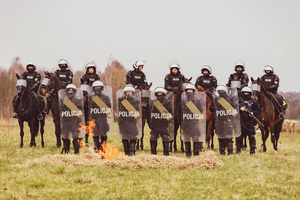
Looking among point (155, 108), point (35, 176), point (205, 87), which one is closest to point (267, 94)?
point (205, 87)

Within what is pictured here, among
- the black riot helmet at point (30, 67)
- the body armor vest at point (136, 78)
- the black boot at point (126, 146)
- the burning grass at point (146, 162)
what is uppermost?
the black riot helmet at point (30, 67)

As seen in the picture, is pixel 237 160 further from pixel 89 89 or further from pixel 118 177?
pixel 89 89

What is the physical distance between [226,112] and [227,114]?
0.07 m

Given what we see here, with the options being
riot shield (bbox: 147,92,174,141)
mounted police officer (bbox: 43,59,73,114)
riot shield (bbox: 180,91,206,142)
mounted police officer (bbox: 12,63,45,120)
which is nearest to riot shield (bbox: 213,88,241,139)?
riot shield (bbox: 180,91,206,142)

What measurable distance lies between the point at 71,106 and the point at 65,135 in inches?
33.1

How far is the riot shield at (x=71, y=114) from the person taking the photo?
34.1 feet

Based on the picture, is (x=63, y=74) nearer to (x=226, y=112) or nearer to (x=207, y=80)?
(x=207, y=80)

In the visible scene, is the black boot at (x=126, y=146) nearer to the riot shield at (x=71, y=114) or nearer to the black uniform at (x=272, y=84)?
the riot shield at (x=71, y=114)

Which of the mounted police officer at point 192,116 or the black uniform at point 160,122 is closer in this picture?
the mounted police officer at point 192,116

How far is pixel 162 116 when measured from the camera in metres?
10.3

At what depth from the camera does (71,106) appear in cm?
1040

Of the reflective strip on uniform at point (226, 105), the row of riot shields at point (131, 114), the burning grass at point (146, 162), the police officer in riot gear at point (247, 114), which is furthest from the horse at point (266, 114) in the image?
the burning grass at point (146, 162)

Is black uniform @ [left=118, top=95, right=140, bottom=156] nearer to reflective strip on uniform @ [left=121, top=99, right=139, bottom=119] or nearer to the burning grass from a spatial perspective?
reflective strip on uniform @ [left=121, top=99, right=139, bottom=119]

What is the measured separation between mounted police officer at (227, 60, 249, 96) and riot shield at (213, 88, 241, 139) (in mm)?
1944
